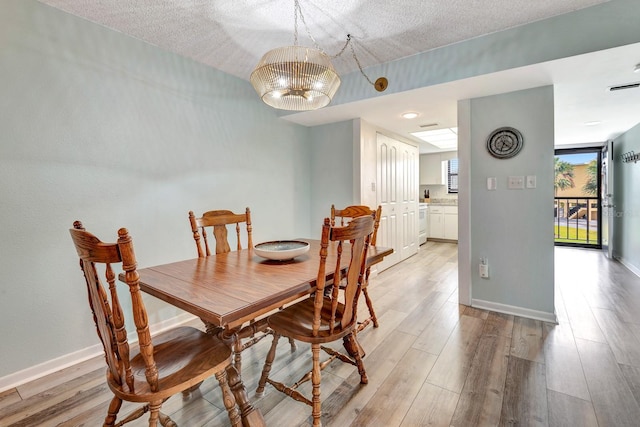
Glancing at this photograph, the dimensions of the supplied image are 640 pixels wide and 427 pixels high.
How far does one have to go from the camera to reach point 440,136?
15.7 feet

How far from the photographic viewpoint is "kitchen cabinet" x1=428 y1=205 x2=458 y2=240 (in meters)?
6.18

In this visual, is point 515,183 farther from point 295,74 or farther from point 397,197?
point 295,74

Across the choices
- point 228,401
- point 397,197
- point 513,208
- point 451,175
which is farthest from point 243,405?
point 451,175

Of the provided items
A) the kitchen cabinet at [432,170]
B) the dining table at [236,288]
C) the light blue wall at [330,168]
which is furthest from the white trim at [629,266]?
the dining table at [236,288]

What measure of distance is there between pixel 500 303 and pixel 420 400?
1657mm

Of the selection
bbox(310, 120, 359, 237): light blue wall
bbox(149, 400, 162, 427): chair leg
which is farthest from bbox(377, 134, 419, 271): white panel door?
bbox(149, 400, 162, 427): chair leg

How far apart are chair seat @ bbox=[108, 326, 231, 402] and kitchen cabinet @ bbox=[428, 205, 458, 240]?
19.2 ft

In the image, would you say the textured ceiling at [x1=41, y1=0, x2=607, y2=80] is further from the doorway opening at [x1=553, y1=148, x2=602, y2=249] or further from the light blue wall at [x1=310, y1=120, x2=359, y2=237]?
the doorway opening at [x1=553, y1=148, x2=602, y2=249]

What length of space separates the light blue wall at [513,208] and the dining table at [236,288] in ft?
5.13

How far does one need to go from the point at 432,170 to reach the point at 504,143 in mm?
4214

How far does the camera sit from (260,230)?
3326 mm

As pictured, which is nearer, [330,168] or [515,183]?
[515,183]

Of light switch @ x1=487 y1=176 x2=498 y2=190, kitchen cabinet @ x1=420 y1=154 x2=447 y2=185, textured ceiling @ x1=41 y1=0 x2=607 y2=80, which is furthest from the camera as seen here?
kitchen cabinet @ x1=420 y1=154 x2=447 y2=185

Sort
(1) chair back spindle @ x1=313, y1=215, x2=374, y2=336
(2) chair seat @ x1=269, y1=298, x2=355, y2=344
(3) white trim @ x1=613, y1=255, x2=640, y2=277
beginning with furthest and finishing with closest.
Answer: (3) white trim @ x1=613, y1=255, x2=640, y2=277
(2) chair seat @ x1=269, y1=298, x2=355, y2=344
(1) chair back spindle @ x1=313, y1=215, x2=374, y2=336
